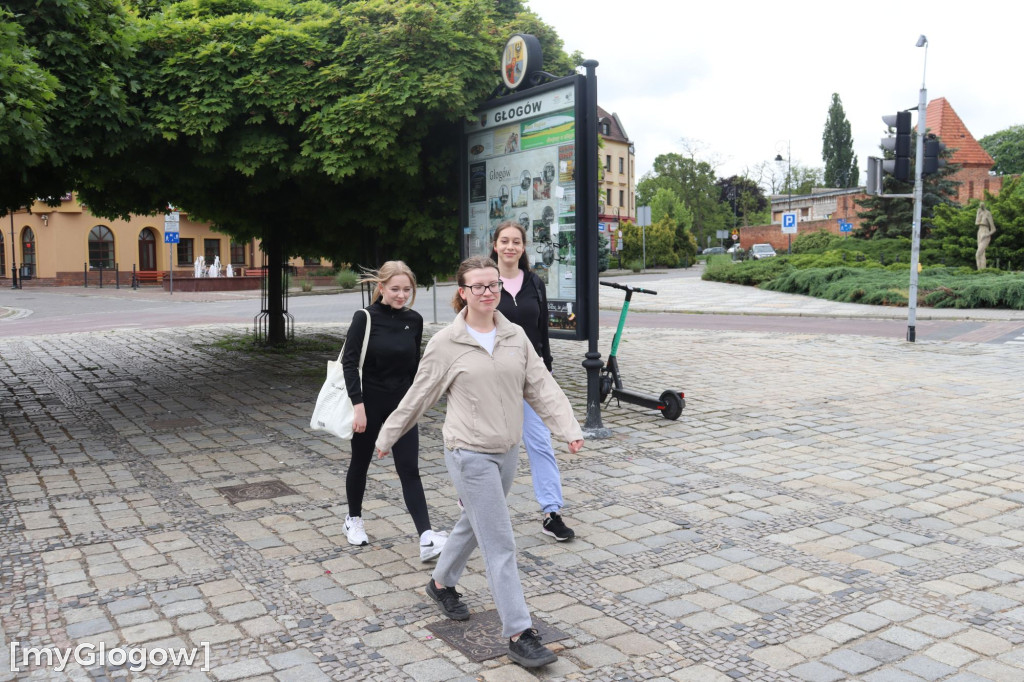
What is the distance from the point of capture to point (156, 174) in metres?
9.58

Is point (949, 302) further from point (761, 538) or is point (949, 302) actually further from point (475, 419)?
point (475, 419)

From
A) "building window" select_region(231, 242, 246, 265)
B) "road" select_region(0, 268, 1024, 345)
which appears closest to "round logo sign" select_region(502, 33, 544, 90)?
"road" select_region(0, 268, 1024, 345)

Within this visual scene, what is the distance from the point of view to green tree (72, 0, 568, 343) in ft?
29.2

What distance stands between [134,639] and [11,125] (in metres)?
4.78

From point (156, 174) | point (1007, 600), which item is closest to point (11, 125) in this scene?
point (156, 174)

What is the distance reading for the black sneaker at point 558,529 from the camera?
5238mm

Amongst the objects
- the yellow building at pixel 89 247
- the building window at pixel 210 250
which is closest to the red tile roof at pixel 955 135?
the yellow building at pixel 89 247

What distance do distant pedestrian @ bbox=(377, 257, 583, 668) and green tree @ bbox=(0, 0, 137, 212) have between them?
15.9 ft

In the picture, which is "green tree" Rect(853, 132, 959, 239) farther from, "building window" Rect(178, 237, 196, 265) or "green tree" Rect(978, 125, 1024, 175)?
"green tree" Rect(978, 125, 1024, 175)

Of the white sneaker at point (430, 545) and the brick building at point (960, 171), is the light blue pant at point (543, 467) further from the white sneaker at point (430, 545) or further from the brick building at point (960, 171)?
the brick building at point (960, 171)

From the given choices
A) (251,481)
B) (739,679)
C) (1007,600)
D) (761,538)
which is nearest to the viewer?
(739,679)

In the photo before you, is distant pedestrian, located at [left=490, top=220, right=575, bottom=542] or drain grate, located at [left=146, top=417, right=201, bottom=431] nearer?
distant pedestrian, located at [left=490, top=220, right=575, bottom=542]

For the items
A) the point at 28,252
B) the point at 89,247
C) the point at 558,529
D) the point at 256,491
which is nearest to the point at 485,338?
the point at 558,529

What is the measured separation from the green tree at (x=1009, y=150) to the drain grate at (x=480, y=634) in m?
99.4
